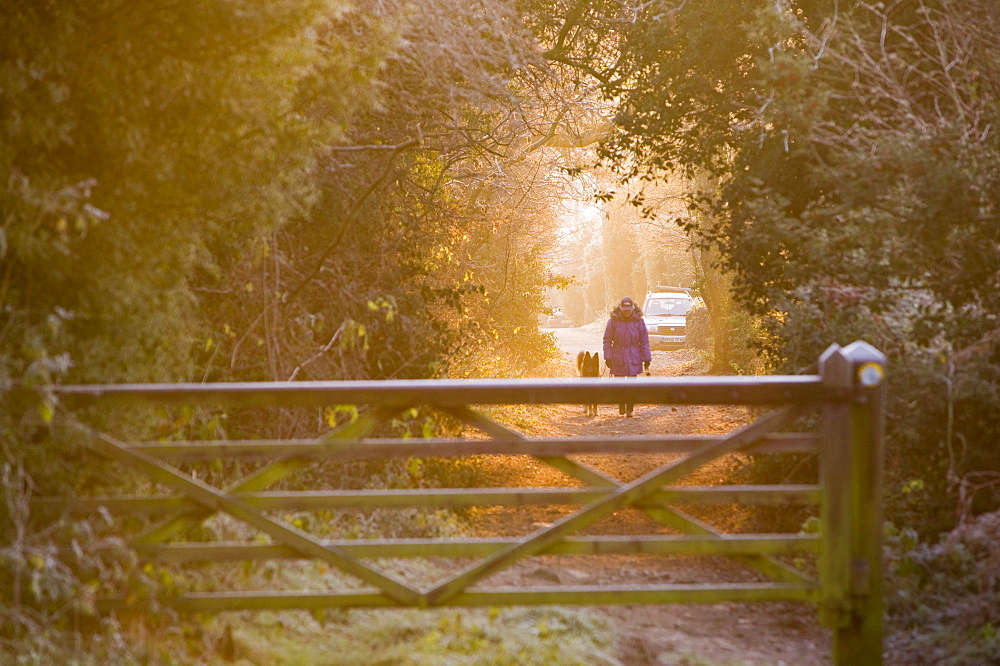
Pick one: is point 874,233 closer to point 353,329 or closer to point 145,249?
point 353,329

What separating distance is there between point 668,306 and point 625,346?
67.3 feet

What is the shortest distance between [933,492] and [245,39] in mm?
5425

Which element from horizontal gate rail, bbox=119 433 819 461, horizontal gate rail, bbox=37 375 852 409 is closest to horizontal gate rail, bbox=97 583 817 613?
horizontal gate rail, bbox=119 433 819 461

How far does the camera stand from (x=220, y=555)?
429 cm

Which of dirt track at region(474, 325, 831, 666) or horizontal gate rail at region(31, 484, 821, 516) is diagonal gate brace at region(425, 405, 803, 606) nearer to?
horizontal gate rail at region(31, 484, 821, 516)

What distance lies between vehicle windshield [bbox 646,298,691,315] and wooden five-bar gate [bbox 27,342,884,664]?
105ft

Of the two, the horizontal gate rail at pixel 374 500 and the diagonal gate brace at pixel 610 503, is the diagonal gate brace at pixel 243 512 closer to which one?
the horizontal gate rail at pixel 374 500

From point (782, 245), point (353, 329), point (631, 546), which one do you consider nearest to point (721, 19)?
point (782, 245)

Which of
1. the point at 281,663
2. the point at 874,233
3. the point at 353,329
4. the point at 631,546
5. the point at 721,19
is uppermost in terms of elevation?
the point at 721,19

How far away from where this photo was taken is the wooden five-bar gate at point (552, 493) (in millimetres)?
4105

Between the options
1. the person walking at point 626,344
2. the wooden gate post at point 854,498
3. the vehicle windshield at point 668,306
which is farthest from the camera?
the vehicle windshield at point 668,306

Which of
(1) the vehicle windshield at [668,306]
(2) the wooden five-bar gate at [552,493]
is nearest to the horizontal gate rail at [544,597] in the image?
(2) the wooden five-bar gate at [552,493]

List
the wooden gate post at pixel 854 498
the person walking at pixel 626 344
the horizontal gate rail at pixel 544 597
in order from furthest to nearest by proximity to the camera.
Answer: the person walking at pixel 626 344 < the horizontal gate rail at pixel 544 597 < the wooden gate post at pixel 854 498

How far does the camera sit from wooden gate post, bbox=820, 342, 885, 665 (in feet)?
13.4
